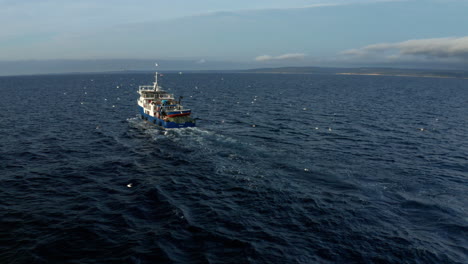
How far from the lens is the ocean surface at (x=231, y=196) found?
23938 millimetres

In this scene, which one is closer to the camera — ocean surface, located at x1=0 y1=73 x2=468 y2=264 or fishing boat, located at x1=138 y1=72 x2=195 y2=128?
ocean surface, located at x1=0 y1=73 x2=468 y2=264

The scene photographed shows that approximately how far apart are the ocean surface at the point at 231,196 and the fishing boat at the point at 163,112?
3051 millimetres

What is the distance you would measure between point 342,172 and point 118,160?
35.0 meters

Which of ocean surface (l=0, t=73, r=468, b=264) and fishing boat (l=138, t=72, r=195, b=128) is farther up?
Answer: fishing boat (l=138, t=72, r=195, b=128)

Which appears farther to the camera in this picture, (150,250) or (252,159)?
(252,159)

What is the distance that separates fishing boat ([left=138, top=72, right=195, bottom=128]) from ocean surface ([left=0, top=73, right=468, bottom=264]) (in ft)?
10.0

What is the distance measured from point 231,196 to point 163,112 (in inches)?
1609

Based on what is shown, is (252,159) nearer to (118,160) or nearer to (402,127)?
(118,160)

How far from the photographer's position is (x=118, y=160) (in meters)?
45.4

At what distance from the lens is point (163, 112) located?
68500 millimetres

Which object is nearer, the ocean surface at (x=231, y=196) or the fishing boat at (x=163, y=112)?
the ocean surface at (x=231, y=196)

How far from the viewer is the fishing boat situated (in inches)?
2638

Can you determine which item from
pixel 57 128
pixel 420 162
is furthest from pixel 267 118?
pixel 57 128

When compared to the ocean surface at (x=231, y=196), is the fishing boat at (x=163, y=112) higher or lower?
higher
